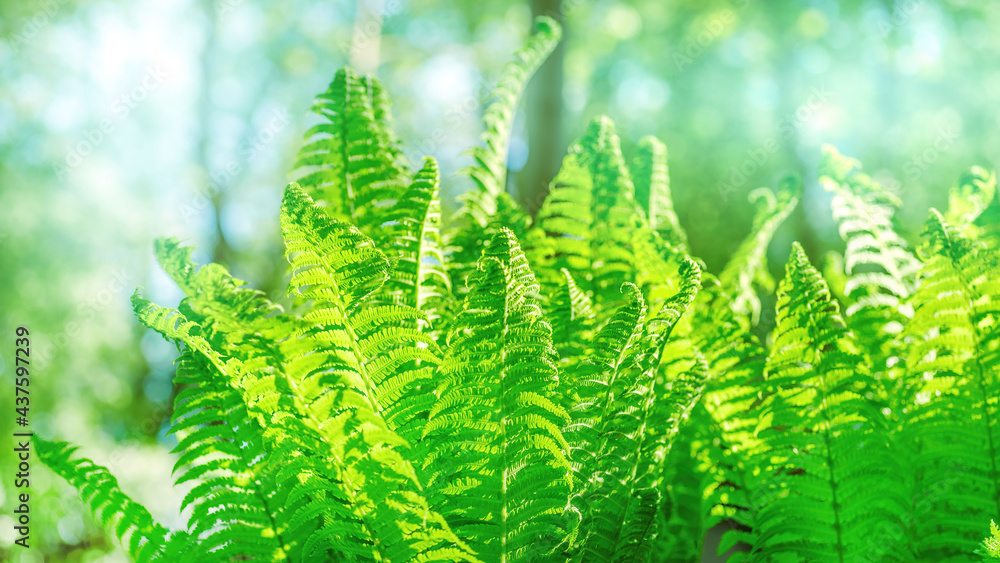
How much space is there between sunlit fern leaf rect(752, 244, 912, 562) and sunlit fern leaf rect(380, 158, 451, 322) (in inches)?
9.2

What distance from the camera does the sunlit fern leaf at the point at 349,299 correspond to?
31 cm

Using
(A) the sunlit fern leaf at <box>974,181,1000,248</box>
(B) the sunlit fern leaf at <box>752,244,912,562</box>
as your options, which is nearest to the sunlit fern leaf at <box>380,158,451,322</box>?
(B) the sunlit fern leaf at <box>752,244,912,562</box>

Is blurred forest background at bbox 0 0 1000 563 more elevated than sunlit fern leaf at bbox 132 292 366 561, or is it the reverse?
blurred forest background at bbox 0 0 1000 563

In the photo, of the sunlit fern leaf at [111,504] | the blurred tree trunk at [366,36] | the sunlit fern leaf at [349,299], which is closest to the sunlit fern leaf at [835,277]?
the sunlit fern leaf at [349,299]

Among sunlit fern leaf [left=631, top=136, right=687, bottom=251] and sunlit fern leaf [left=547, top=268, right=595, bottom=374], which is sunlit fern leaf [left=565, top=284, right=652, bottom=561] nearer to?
sunlit fern leaf [left=547, top=268, right=595, bottom=374]

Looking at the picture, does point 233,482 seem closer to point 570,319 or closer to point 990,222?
point 570,319

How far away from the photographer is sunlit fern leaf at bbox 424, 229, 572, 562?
12.2 inches

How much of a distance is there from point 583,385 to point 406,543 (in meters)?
0.13

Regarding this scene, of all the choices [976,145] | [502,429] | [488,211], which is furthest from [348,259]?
[976,145]

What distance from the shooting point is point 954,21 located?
29.1 ft

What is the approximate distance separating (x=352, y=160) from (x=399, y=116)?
9112 mm

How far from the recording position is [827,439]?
15.2 inches

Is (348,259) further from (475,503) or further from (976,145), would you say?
(976,145)

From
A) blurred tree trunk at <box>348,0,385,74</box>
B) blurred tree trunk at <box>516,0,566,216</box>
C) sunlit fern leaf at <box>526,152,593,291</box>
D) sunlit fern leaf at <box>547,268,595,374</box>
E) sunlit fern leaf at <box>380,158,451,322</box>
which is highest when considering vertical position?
blurred tree trunk at <box>348,0,385,74</box>
